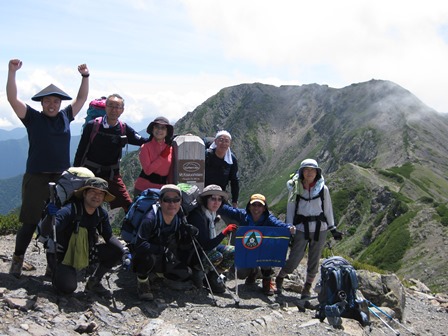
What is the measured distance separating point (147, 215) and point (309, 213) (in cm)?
379

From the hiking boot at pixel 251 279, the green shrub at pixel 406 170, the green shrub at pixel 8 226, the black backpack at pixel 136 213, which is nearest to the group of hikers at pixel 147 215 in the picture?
the hiking boot at pixel 251 279

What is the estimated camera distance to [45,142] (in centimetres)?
855

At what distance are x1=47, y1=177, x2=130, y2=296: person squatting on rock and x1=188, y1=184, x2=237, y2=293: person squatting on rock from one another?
5.79 ft

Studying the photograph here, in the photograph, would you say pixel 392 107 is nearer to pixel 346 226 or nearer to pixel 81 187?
pixel 346 226

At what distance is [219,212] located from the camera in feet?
35.3

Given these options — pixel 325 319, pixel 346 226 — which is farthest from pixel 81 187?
pixel 346 226

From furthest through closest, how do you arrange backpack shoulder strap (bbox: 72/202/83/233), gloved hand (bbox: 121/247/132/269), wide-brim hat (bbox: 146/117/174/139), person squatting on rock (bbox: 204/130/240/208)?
person squatting on rock (bbox: 204/130/240/208)
wide-brim hat (bbox: 146/117/174/139)
gloved hand (bbox: 121/247/132/269)
backpack shoulder strap (bbox: 72/202/83/233)

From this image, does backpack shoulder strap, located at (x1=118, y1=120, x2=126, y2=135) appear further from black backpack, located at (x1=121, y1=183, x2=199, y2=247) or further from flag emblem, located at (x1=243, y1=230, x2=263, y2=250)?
flag emblem, located at (x1=243, y1=230, x2=263, y2=250)

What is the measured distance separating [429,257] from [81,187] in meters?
52.0

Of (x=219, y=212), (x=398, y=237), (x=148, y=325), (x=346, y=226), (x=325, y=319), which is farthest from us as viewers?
(x=346, y=226)

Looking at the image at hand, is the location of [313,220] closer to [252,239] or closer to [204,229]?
[252,239]

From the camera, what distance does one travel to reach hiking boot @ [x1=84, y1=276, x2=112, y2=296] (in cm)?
858

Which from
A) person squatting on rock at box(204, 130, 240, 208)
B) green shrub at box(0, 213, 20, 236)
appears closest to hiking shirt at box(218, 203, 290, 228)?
person squatting on rock at box(204, 130, 240, 208)

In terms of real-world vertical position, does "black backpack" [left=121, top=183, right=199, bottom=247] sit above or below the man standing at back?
below
